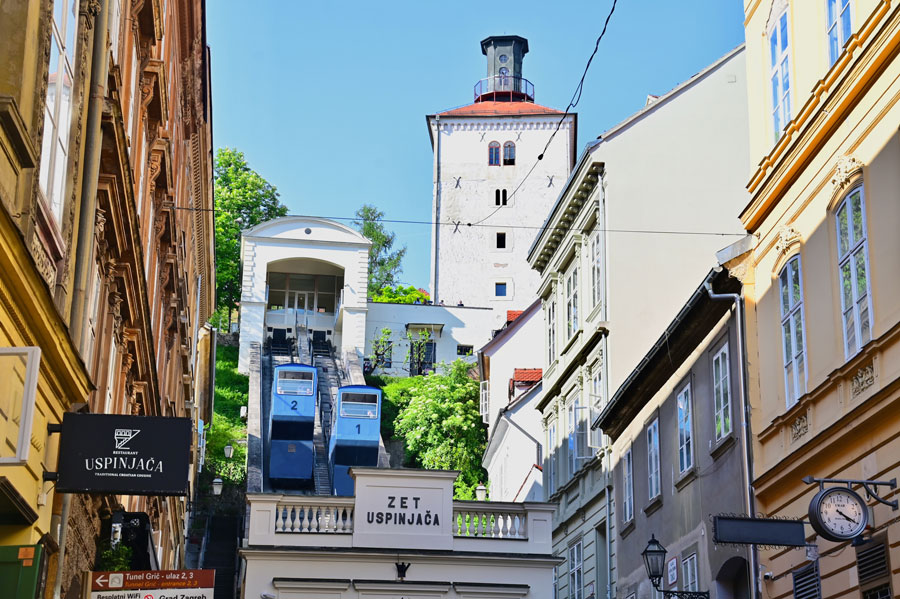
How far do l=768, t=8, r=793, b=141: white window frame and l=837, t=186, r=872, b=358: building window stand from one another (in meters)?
2.64

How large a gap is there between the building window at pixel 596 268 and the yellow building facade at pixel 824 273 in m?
9.86

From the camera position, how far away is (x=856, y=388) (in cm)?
1231

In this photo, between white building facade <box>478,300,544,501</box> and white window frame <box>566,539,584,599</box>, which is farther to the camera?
white building facade <box>478,300,544,501</box>

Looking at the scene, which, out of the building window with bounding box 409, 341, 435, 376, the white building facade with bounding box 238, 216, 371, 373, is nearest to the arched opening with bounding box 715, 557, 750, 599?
the white building facade with bounding box 238, 216, 371, 373

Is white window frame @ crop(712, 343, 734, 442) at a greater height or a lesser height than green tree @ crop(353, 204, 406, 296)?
lesser

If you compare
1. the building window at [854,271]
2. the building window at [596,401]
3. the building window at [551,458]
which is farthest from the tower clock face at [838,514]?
the building window at [551,458]

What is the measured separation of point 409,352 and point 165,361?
51.7 metres

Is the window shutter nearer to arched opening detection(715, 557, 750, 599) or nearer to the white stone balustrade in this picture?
arched opening detection(715, 557, 750, 599)

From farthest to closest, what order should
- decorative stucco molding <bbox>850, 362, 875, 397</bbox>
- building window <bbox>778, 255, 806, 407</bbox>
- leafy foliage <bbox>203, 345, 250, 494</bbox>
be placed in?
leafy foliage <bbox>203, 345, 250, 494</bbox> < building window <bbox>778, 255, 806, 407</bbox> < decorative stucco molding <bbox>850, 362, 875, 397</bbox>

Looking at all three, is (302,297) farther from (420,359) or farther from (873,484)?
(873,484)

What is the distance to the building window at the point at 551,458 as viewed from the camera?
3091cm

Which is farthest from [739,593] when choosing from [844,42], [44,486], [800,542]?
[44,486]

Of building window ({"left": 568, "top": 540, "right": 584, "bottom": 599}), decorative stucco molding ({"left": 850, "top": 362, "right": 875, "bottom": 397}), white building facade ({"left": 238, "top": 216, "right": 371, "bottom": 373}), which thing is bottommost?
decorative stucco molding ({"left": 850, "top": 362, "right": 875, "bottom": 397})

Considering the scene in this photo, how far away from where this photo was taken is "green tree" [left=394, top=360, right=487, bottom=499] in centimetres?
5262
